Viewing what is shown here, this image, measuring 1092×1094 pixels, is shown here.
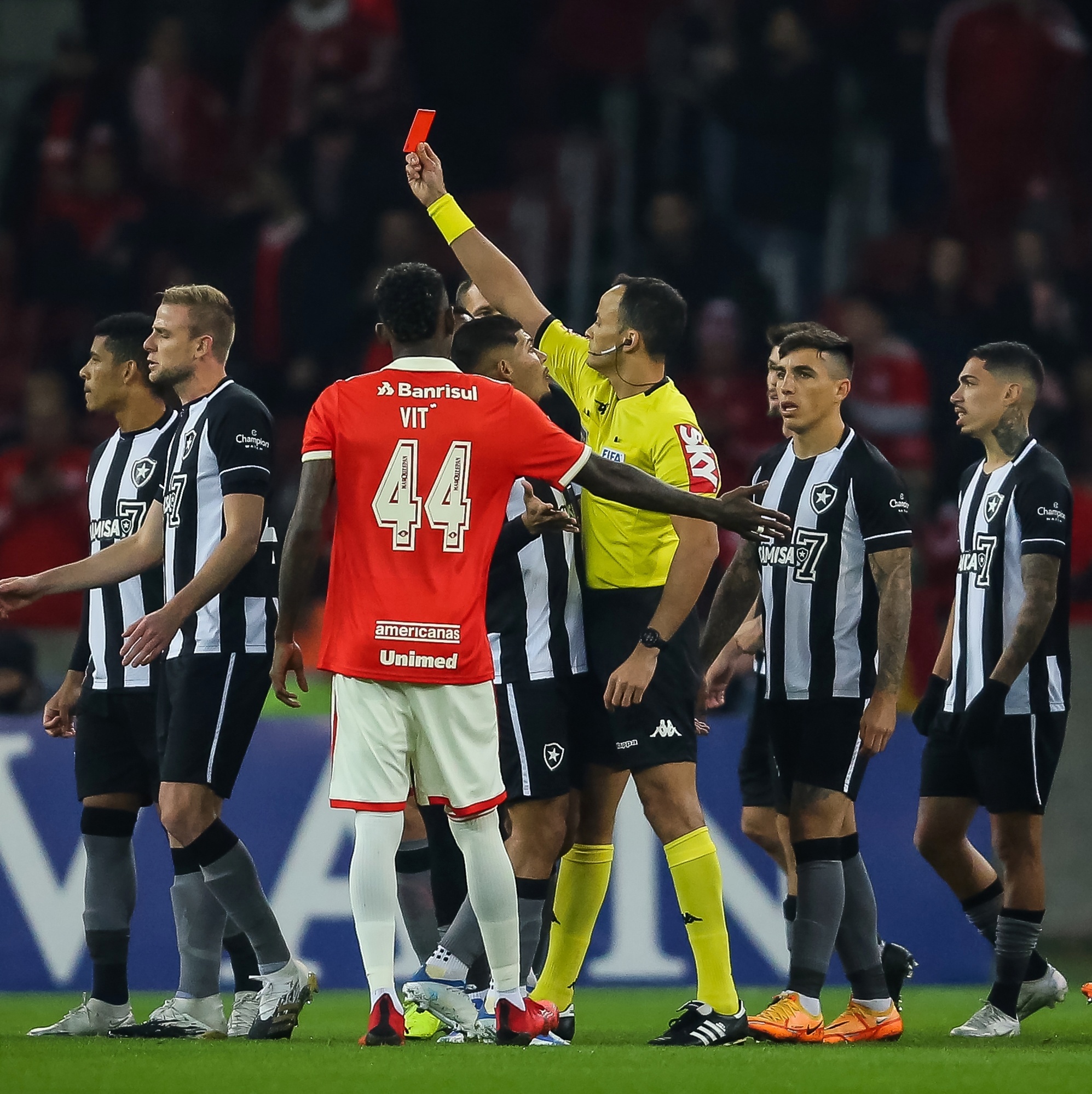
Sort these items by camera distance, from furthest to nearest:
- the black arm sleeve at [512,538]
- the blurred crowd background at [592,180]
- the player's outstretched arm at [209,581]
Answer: the blurred crowd background at [592,180]
the black arm sleeve at [512,538]
the player's outstretched arm at [209,581]

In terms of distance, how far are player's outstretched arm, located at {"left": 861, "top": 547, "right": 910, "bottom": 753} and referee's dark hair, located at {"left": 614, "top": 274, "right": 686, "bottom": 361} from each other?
0.99 meters

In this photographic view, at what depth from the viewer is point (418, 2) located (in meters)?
13.9

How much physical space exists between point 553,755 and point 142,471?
5.69 ft

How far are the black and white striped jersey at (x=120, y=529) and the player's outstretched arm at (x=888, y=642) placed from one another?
2411 mm

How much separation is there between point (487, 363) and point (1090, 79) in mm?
9081

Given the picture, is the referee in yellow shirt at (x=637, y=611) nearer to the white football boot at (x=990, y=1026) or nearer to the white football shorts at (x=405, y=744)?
the white football shorts at (x=405, y=744)

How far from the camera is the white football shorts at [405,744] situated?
5.41 m

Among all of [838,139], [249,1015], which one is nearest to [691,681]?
[249,1015]

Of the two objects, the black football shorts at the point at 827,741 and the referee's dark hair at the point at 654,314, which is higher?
the referee's dark hair at the point at 654,314

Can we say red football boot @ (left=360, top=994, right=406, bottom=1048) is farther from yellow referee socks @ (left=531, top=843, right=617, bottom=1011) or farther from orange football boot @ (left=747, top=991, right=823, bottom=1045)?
orange football boot @ (left=747, top=991, right=823, bottom=1045)

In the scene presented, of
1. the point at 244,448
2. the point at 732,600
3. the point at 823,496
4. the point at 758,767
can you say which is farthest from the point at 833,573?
the point at 244,448

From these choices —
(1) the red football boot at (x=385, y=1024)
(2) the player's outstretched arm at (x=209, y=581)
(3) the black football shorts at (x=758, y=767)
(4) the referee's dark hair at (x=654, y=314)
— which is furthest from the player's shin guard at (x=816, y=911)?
(2) the player's outstretched arm at (x=209, y=581)

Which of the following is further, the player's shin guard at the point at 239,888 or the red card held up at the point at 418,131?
the red card held up at the point at 418,131

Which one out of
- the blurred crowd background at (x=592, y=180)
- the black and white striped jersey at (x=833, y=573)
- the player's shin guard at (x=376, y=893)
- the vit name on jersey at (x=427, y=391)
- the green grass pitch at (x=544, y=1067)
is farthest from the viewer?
the blurred crowd background at (x=592, y=180)
